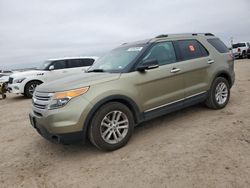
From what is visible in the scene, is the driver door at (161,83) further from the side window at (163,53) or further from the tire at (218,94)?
the tire at (218,94)

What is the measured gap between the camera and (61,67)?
38.0 feet

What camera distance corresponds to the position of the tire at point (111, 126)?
3840mm

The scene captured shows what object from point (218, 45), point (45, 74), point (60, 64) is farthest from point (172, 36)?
point (60, 64)

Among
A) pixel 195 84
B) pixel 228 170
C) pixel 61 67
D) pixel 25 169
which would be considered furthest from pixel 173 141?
pixel 61 67

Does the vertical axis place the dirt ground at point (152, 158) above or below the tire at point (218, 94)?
below

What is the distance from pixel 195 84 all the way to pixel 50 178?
3288 millimetres

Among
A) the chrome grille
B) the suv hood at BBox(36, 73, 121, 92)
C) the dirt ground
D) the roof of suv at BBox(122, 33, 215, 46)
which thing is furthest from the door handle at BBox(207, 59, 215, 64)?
the chrome grille

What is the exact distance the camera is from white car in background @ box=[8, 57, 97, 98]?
10602mm

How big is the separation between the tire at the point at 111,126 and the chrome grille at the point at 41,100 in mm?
780

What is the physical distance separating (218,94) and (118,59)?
250 centimetres

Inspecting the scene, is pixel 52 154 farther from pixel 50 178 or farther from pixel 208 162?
pixel 208 162

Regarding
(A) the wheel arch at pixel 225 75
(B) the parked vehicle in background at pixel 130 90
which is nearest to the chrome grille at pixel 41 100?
(B) the parked vehicle in background at pixel 130 90

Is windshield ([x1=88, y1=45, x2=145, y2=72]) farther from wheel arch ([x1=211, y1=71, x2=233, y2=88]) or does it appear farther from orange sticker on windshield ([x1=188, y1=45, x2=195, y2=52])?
wheel arch ([x1=211, y1=71, x2=233, y2=88])

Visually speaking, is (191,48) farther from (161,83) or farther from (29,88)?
(29,88)
